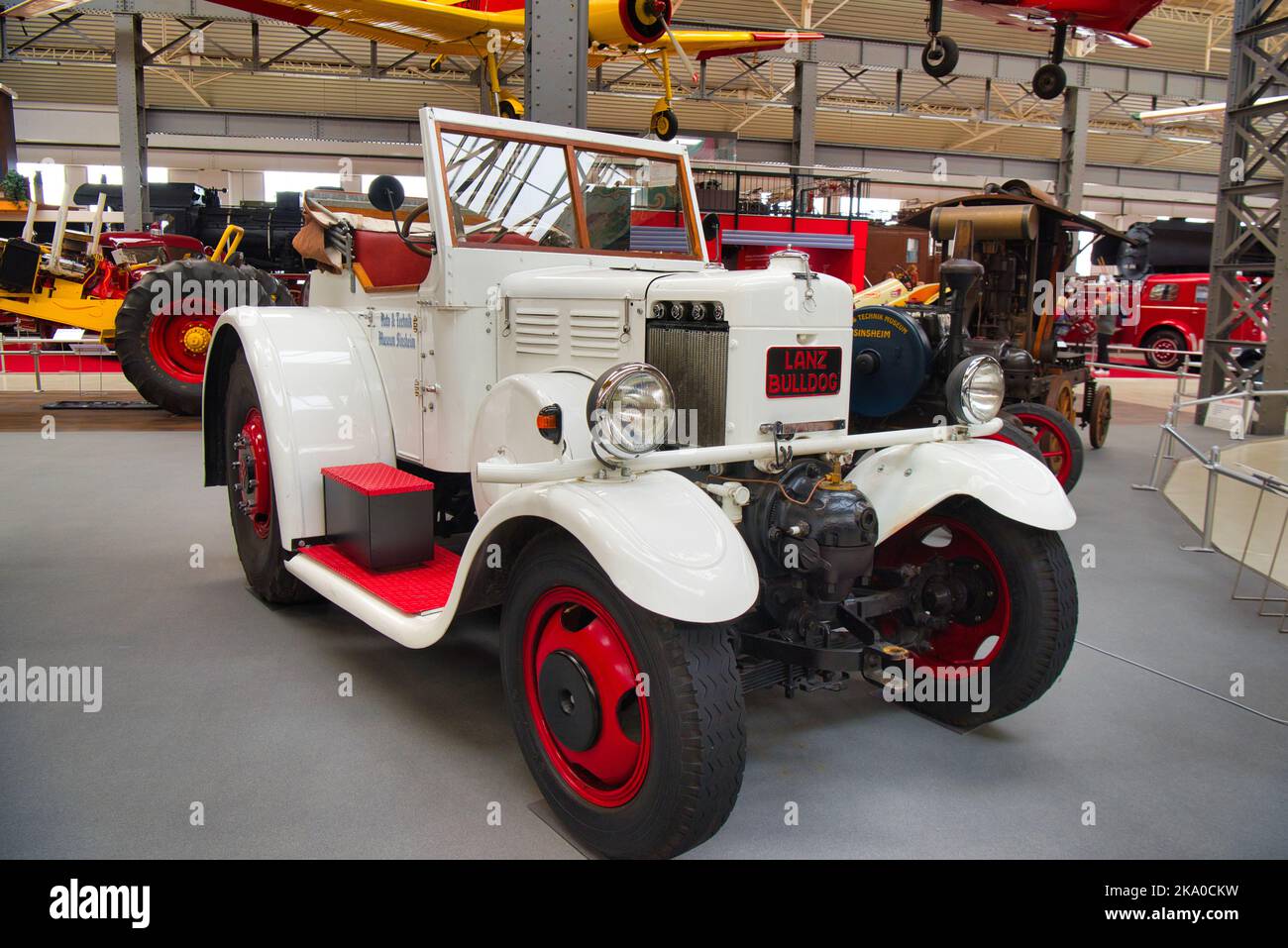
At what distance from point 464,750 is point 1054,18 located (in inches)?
416

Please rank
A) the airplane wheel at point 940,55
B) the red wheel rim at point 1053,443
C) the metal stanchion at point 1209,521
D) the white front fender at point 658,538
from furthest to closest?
the airplane wheel at point 940,55 < the red wheel rim at point 1053,443 < the metal stanchion at point 1209,521 < the white front fender at point 658,538

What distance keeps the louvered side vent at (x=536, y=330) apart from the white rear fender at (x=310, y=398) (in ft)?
3.03

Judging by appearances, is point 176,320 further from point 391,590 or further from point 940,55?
point 940,55

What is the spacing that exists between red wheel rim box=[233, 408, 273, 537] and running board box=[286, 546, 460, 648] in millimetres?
479

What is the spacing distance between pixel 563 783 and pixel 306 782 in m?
0.81

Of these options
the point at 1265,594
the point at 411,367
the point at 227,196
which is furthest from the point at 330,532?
the point at 227,196

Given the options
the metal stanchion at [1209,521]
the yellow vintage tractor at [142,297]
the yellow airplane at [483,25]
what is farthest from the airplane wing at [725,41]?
the metal stanchion at [1209,521]

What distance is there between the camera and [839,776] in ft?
9.32

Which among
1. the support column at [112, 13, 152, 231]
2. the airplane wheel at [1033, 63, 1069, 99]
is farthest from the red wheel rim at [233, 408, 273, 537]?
the support column at [112, 13, 152, 231]

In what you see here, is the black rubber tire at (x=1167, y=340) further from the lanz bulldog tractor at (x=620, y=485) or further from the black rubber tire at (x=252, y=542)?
the black rubber tire at (x=252, y=542)

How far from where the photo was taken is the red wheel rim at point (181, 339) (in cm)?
906

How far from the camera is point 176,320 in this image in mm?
9164

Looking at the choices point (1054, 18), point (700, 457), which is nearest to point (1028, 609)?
point (700, 457)

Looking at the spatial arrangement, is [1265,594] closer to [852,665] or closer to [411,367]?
[852,665]
